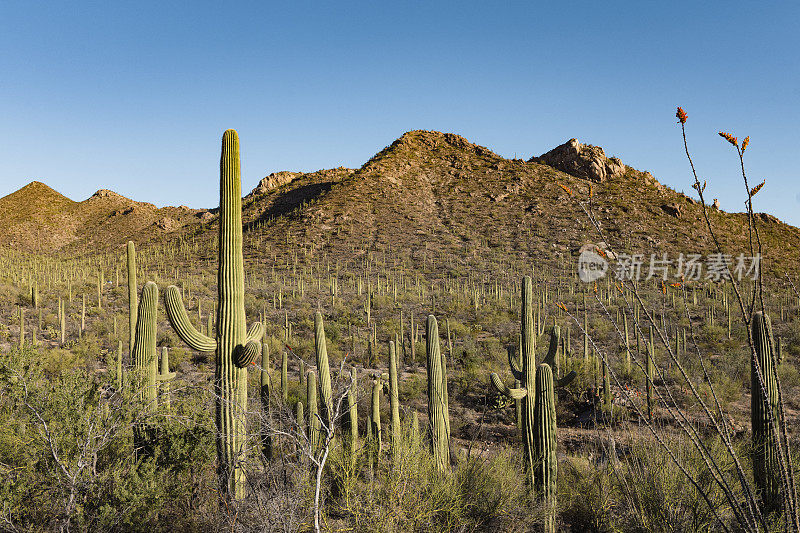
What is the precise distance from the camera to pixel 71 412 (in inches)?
221

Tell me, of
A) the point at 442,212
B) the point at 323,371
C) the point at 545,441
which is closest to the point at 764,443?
the point at 545,441

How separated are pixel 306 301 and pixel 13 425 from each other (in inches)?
637

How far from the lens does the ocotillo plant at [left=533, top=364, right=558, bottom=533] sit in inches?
236

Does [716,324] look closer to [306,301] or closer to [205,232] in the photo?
[306,301]

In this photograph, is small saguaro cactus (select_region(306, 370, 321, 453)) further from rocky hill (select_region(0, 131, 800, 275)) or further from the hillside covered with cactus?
rocky hill (select_region(0, 131, 800, 275))

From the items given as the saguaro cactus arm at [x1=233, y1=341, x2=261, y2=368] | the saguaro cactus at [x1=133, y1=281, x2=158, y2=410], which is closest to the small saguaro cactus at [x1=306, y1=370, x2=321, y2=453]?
the saguaro cactus arm at [x1=233, y1=341, x2=261, y2=368]

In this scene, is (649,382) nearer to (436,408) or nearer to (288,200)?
(436,408)

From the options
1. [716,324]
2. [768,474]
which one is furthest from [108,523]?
[716,324]

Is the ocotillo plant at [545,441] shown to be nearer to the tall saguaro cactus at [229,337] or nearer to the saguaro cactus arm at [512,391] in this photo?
the saguaro cactus arm at [512,391]

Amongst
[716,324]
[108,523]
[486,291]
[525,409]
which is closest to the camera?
[108,523]

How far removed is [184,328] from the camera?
5.91 meters

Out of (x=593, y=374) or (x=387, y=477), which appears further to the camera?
(x=593, y=374)

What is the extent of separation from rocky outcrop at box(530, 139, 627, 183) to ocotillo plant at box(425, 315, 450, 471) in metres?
39.1

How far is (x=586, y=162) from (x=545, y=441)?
138 feet
